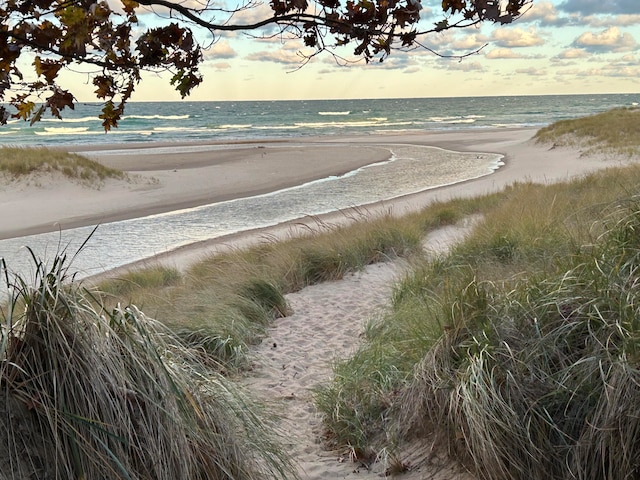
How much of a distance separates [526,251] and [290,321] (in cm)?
250

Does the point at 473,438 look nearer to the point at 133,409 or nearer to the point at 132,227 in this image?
the point at 133,409

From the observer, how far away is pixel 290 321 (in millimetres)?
6594

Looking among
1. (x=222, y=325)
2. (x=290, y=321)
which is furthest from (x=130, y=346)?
(x=290, y=321)

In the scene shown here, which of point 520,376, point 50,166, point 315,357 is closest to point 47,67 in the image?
point 520,376

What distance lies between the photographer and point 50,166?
20.4 metres

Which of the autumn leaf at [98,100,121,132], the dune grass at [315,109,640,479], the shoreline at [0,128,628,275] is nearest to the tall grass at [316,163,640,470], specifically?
the dune grass at [315,109,640,479]

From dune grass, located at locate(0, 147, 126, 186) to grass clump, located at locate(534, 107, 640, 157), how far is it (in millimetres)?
18720

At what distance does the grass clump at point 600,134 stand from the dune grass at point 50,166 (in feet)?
61.4

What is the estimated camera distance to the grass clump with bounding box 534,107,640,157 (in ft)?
83.9

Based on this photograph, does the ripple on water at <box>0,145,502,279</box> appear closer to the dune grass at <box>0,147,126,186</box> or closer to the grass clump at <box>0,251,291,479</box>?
the grass clump at <box>0,251,291,479</box>

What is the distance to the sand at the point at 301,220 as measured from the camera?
14.1ft

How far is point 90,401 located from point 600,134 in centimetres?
3109

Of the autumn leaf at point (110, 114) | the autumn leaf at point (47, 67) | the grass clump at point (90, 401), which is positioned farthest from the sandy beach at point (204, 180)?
the autumn leaf at point (47, 67)

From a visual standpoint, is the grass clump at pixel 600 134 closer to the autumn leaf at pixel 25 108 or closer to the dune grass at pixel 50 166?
the dune grass at pixel 50 166
